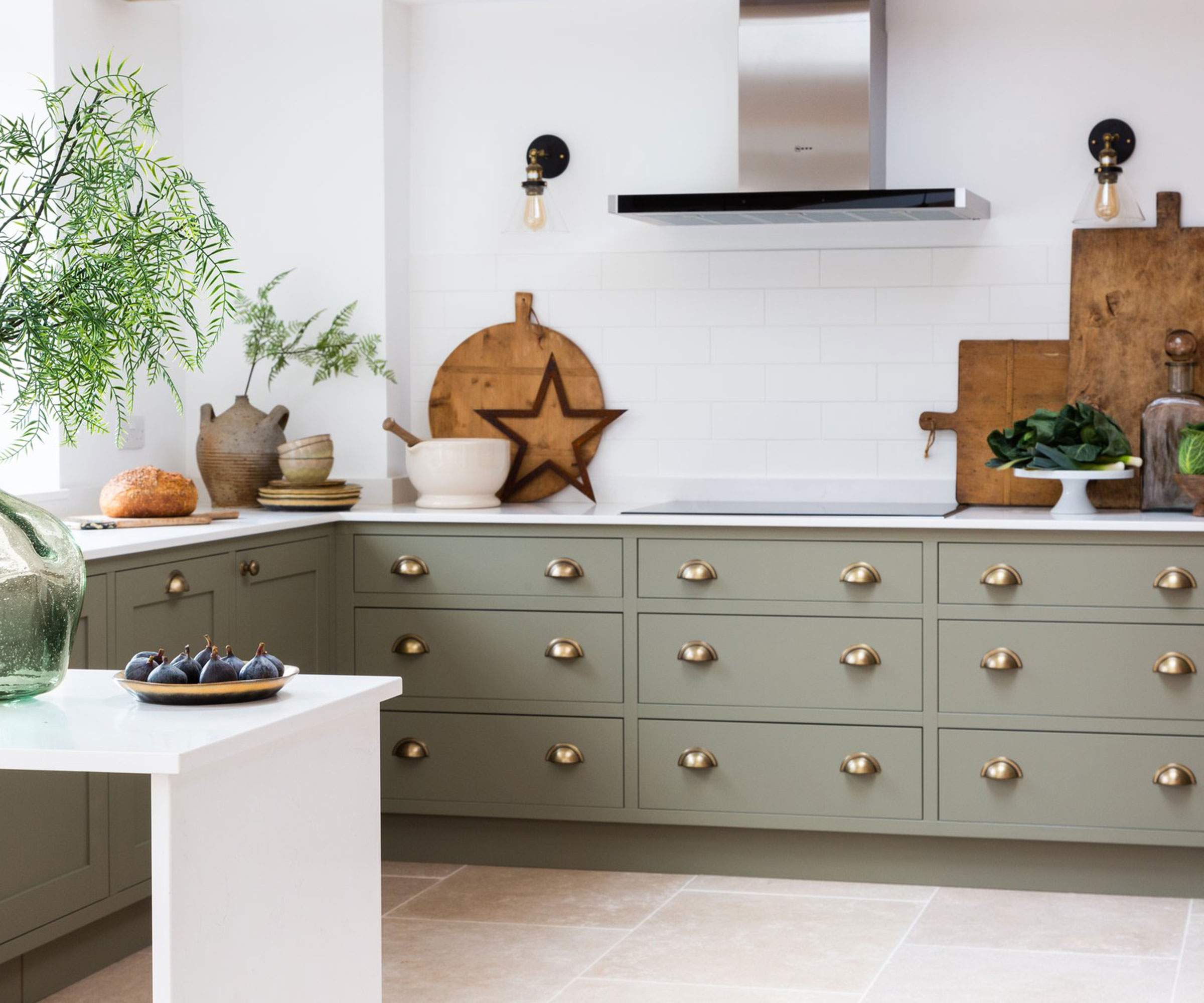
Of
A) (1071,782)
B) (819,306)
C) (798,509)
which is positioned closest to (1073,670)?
(1071,782)

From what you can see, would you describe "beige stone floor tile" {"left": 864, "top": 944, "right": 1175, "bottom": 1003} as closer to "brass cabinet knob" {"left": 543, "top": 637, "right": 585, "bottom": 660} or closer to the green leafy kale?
"brass cabinet knob" {"left": 543, "top": 637, "right": 585, "bottom": 660}

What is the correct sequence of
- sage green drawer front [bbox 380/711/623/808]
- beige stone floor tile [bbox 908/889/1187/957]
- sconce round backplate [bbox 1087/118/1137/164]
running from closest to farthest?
beige stone floor tile [bbox 908/889/1187/957], sage green drawer front [bbox 380/711/623/808], sconce round backplate [bbox 1087/118/1137/164]

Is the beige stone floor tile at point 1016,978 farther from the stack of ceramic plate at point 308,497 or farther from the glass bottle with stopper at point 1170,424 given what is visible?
the stack of ceramic plate at point 308,497

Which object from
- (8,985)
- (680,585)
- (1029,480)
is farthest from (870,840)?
(8,985)

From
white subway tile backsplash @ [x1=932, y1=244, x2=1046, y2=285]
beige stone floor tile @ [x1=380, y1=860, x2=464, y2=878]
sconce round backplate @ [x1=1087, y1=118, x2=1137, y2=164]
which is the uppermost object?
sconce round backplate @ [x1=1087, y1=118, x2=1137, y2=164]

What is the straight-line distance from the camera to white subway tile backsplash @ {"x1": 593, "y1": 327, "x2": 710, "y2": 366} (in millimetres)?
4480

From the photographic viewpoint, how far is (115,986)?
3186 millimetres

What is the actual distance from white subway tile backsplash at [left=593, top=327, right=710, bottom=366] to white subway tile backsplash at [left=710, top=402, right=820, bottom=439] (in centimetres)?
17

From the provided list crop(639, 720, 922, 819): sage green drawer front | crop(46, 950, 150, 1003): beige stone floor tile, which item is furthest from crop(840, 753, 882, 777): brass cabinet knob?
crop(46, 950, 150, 1003): beige stone floor tile

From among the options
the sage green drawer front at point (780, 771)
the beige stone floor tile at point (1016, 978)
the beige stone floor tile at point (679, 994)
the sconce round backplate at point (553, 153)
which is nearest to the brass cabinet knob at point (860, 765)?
the sage green drawer front at point (780, 771)

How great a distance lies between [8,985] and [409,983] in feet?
2.52

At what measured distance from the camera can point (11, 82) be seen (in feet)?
13.1

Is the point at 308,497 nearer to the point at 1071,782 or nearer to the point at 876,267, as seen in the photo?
the point at 876,267

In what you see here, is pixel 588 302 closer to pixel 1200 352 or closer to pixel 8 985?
pixel 1200 352
